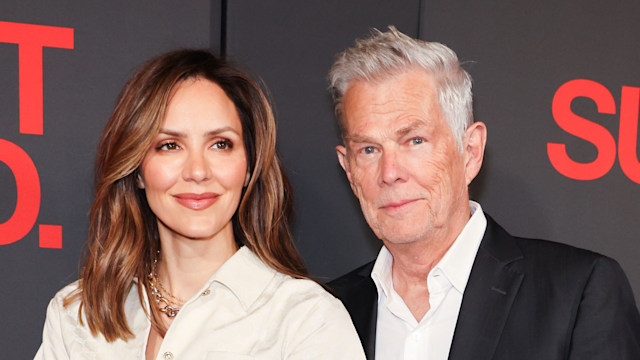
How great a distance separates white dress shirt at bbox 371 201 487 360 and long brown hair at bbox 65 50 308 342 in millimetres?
274

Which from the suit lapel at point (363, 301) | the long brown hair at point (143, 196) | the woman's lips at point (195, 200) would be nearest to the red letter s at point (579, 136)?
the suit lapel at point (363, 301)

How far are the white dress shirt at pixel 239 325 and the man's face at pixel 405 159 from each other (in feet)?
0.93

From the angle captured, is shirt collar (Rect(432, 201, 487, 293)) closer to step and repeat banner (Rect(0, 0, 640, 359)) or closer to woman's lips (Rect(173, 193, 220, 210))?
step and repeat banner (Rect(0, 0, 640, 359))

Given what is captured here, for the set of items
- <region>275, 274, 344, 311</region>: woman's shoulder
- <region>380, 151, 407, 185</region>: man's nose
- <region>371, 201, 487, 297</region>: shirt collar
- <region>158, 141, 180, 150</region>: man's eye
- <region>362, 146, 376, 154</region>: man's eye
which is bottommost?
A: <region>275, 274, 344, 311</region>: woman's shoulder

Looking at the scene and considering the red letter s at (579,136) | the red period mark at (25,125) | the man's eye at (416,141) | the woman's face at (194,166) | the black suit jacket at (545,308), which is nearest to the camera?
the black suit jacket at (545,308)

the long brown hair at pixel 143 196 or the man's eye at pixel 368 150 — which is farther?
the man's eye at pixel 368 150

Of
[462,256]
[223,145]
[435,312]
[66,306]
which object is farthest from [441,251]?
[66,306]

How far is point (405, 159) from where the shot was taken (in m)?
1.91

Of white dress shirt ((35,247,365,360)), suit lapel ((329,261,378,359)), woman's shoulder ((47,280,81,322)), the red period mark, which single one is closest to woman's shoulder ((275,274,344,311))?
white dress shirt ((35,247,365,360))

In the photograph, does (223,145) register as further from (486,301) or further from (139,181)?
(486,301)

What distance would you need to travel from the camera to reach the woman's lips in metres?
1.84

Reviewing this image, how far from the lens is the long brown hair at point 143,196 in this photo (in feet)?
6.12

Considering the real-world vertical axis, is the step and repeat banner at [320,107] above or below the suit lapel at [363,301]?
above

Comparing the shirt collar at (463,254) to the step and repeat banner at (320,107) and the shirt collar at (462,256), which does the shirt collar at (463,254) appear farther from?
the step and repeat banner at (320,107)
